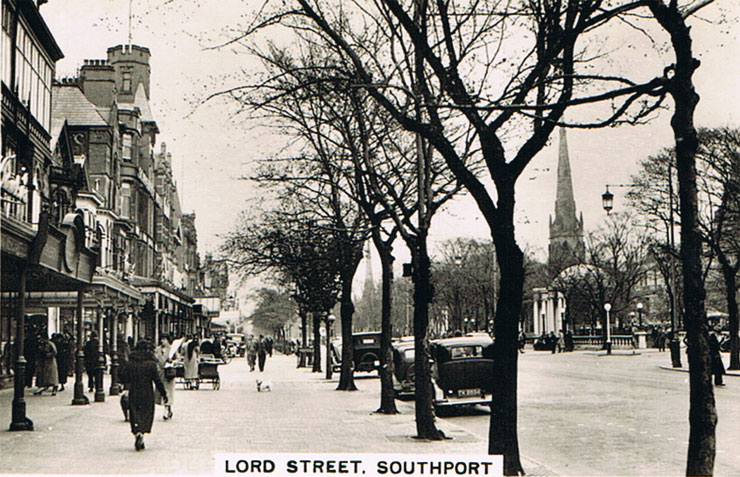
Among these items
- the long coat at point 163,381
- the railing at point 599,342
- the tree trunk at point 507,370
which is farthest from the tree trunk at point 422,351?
the railing at point 599,342

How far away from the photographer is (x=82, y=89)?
39281 millimetres

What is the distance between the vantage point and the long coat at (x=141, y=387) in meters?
14.4

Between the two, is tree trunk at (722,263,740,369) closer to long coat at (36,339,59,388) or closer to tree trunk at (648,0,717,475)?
long coat at (36,339,59,388)

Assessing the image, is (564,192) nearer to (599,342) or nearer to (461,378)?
(599,342)

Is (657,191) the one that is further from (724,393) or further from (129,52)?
(129,52)

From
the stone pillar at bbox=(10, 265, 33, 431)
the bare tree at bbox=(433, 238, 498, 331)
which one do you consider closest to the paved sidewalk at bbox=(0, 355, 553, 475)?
the stone pillar at bbox=(10, 265, 33, 431)

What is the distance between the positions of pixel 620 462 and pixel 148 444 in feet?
25.0

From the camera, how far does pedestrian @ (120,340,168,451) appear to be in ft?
47.3

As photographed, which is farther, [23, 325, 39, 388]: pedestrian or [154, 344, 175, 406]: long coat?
[23, 325, 39, 388]: pedestrian

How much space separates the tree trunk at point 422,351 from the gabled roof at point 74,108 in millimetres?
22314

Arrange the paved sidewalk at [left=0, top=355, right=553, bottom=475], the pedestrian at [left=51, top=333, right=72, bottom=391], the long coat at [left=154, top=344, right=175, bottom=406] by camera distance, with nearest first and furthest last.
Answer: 1. the paved sidewalk at [left=0, top=355, right=553, bottom=475]
2. the long coat at [left=154, top=344, right=175, bottom=406]
3. the pedestrian at [left=51, top=333, right=72, bottom=391]

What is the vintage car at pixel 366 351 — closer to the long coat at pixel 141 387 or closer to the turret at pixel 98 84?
the turret at pixel 98 84

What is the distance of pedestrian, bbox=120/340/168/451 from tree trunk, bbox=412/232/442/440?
15.5 ft

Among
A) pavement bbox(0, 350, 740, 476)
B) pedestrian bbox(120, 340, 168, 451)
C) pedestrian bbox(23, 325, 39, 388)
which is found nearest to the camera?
pavement bbox(0, 350, 740, 476)
